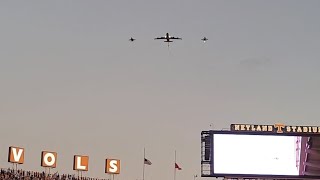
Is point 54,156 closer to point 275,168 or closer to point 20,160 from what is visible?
point 20,160

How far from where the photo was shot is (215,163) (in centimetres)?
7294

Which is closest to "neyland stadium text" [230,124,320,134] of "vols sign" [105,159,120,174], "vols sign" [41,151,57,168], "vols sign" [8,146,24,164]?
"vols sign" [105,159,120,174]

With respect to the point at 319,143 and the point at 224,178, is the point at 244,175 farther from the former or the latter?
the point at 319,143

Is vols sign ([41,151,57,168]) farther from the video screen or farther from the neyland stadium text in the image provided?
the neyland stadium text

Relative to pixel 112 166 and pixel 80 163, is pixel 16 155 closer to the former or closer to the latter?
pixel 80 163

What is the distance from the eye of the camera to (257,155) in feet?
242

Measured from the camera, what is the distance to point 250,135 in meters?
74.4

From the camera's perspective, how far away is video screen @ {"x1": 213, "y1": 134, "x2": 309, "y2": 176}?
7319cm

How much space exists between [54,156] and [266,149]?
2372 cm

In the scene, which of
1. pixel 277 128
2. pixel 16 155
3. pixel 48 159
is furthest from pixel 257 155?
pixel 16 155

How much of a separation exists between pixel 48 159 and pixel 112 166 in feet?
37.8

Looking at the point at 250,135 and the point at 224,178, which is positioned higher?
the point at 250,135

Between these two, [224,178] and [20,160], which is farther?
[224,178]

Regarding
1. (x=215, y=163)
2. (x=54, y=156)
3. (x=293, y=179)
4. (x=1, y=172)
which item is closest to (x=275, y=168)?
(x=293, y=179)
